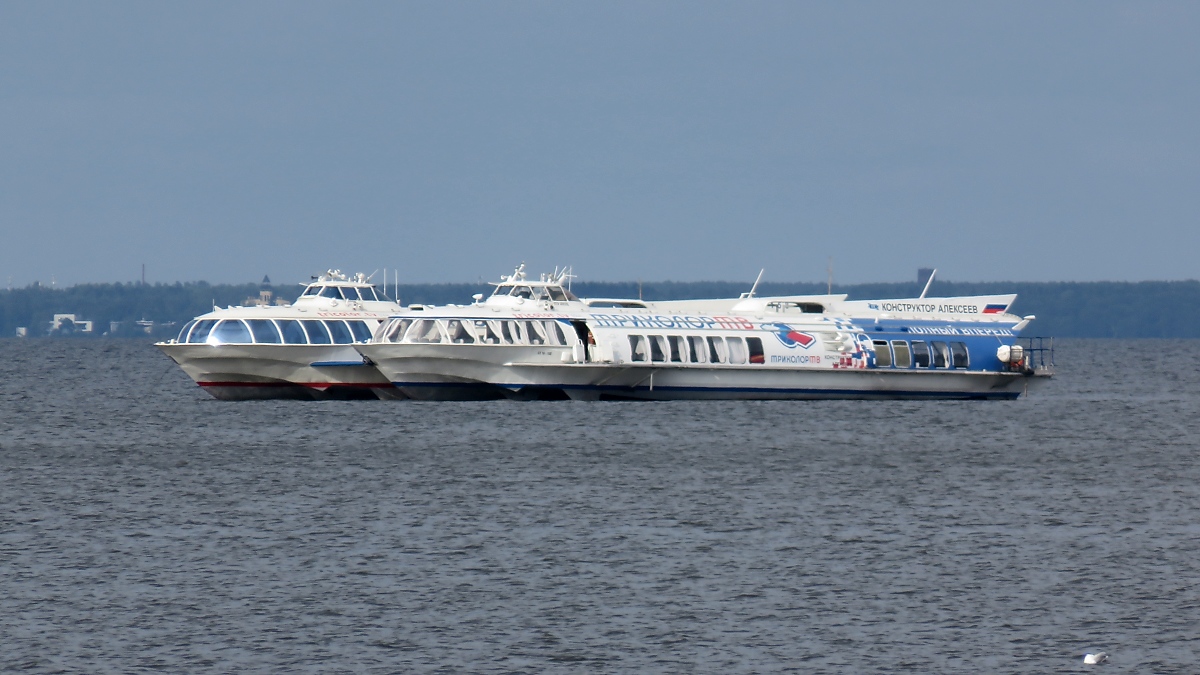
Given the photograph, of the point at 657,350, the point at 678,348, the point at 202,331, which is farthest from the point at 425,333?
the point at 678,348

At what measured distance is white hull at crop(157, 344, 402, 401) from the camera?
63812 mm

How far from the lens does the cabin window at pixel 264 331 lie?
63500 millimetres

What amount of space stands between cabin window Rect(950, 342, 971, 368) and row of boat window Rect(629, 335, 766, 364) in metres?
8.75

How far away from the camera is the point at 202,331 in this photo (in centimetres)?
Answer: 6341

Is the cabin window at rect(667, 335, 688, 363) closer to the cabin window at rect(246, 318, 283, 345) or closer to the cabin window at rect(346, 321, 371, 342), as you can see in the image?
the cabin window at rect(346, 321, 371, 342)

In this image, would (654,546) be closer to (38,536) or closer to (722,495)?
(722,495)

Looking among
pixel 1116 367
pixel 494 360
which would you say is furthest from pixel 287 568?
pixel 1116 367

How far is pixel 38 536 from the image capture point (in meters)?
34.9

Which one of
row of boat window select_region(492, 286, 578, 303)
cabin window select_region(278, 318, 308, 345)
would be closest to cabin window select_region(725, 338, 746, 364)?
row of boat window select_region(492, 286, 578, 303)

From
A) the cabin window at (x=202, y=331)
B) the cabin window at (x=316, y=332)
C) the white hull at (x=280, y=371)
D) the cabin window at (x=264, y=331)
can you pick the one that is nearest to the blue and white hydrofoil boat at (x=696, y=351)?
the cabin window at (x=316, y=332)

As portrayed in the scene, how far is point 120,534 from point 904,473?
21908mm

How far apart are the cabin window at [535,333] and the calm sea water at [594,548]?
3.13 meters

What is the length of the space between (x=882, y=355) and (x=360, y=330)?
19988mm

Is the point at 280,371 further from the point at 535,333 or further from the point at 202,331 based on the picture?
the point at 535,333
